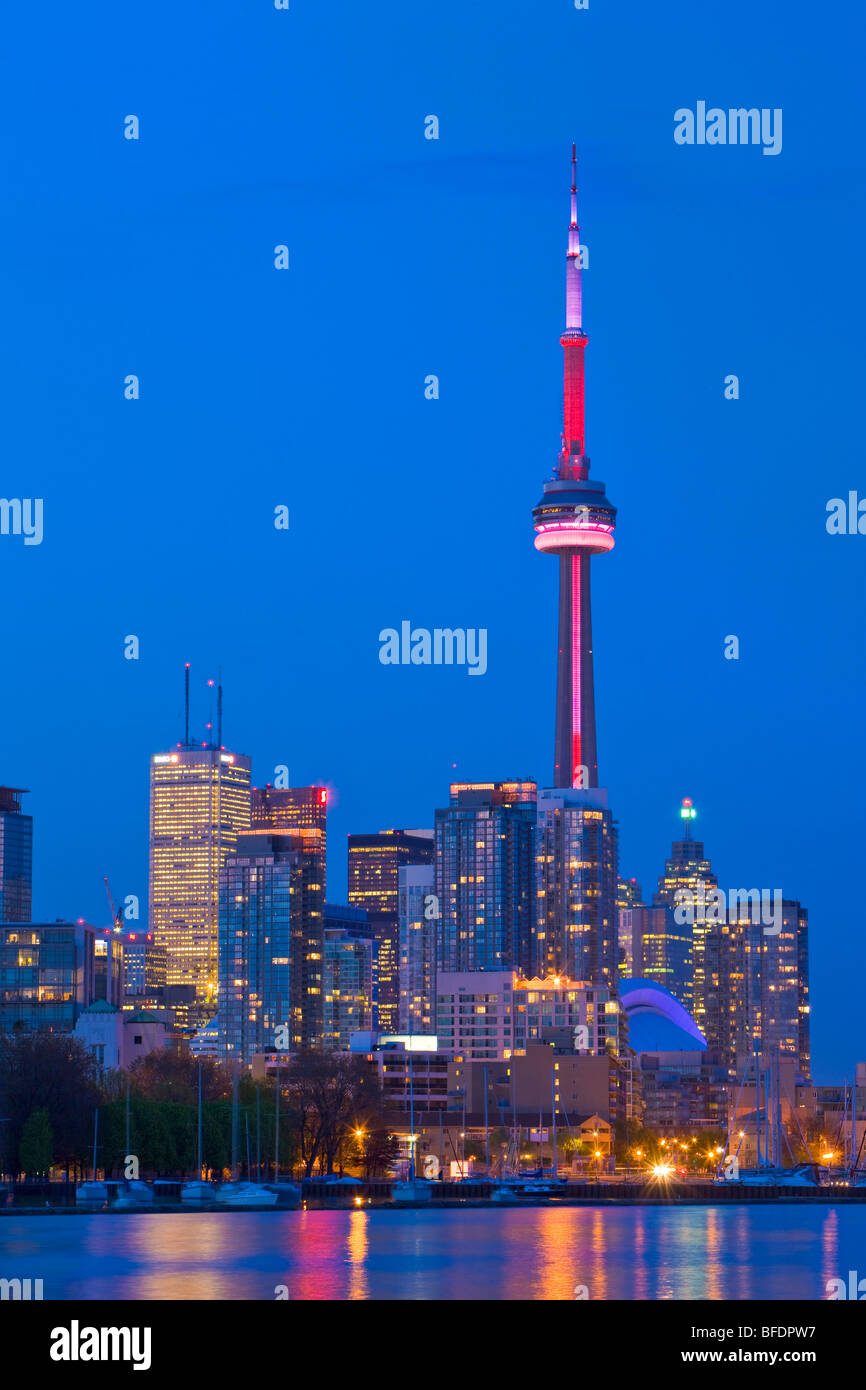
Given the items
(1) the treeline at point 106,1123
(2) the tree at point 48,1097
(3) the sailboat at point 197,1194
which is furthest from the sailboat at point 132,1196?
(2) the tree at point 48,1097

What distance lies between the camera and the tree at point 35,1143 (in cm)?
14650

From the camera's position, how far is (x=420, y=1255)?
11881 cm

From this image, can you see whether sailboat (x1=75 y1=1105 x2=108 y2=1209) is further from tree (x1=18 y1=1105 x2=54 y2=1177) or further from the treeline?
tree (x1=18 y1=1105 x2=54 y2=1177)

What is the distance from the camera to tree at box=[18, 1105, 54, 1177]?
14650cm

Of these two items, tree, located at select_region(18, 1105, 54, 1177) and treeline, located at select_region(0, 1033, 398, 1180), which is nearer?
tree, located at select_region(18, 1105, 54, 1177)

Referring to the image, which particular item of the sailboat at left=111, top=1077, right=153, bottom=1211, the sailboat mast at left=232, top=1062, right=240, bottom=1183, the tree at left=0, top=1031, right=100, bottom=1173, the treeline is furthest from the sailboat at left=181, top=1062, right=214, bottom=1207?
the tree at left=0, top=1031, right=100, bottom=1173

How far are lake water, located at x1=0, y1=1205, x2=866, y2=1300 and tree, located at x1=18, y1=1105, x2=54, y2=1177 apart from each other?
6.18 m
